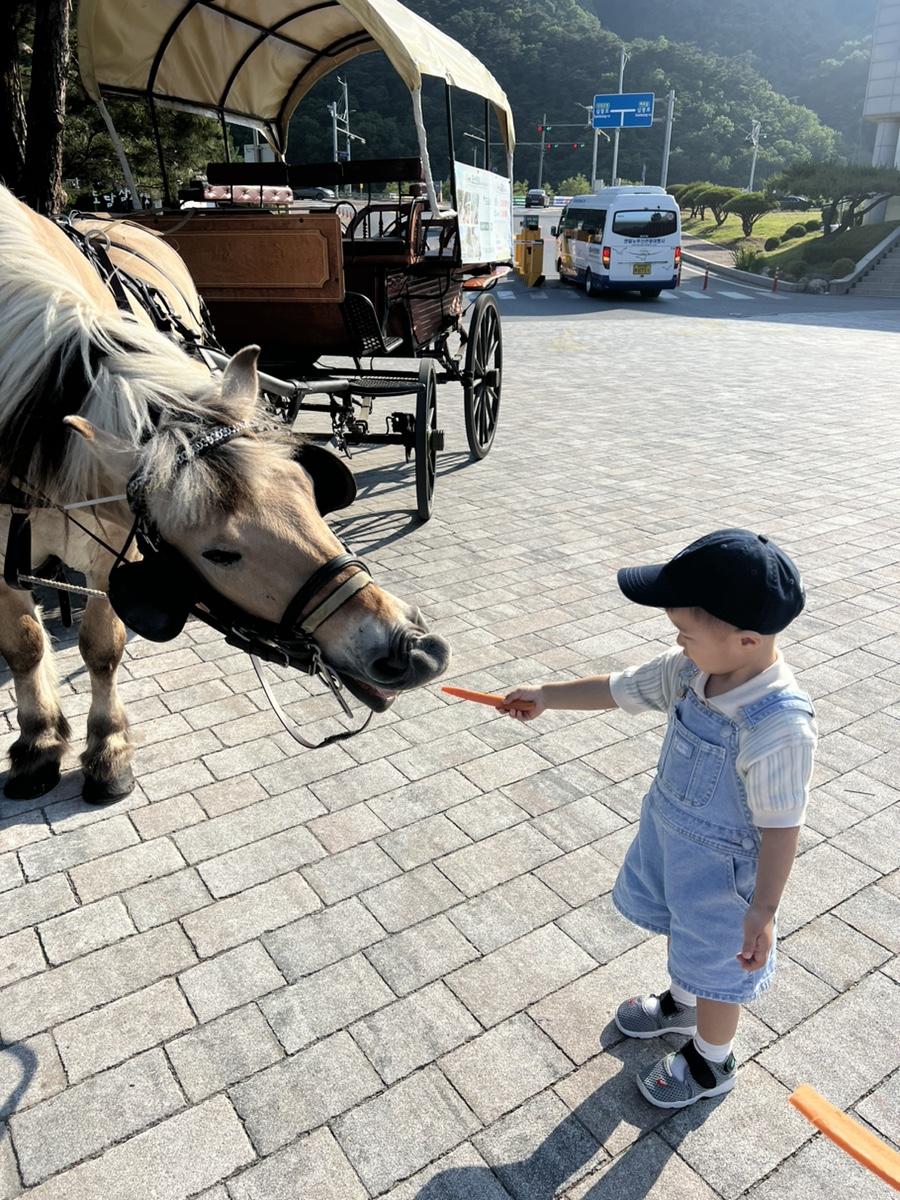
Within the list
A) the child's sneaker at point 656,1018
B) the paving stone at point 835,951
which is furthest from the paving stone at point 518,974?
the paving stone at point 835,951

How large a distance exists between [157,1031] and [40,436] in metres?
1.58

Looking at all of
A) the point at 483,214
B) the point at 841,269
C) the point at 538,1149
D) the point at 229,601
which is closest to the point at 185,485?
the point at 229,601

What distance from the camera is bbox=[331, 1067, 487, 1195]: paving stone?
1.95 m

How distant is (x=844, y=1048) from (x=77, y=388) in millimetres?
2615

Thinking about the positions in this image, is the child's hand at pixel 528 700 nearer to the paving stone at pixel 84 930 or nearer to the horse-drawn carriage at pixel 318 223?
the paving stone at pixel 84 930

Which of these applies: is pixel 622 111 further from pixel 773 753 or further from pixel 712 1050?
pixel 712 1050

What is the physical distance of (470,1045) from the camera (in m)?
2.24

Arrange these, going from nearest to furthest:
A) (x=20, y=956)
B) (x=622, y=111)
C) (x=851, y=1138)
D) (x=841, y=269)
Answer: (x=851, y=1138) → (x=20, y=956) → (x=841, y=269) → (x=622, y=111)

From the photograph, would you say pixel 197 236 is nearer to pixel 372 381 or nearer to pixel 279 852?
pixel 372 381

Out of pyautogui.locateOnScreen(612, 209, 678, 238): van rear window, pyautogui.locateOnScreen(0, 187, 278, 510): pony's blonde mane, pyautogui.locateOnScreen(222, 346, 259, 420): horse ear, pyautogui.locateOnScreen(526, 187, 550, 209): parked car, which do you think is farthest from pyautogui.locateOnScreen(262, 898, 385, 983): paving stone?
pyautogui.locateOnScreen(526, 187, 550, 209): parked car

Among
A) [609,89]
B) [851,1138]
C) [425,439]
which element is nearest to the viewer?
[851,1138]

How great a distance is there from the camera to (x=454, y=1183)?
1.92 meters

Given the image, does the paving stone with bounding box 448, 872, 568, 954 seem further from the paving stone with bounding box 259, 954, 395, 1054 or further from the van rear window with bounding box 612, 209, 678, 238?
the van rear window with bounding box 612, 209, 678, 238

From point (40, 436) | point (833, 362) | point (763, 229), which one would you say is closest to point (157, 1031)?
point (40, 436)
